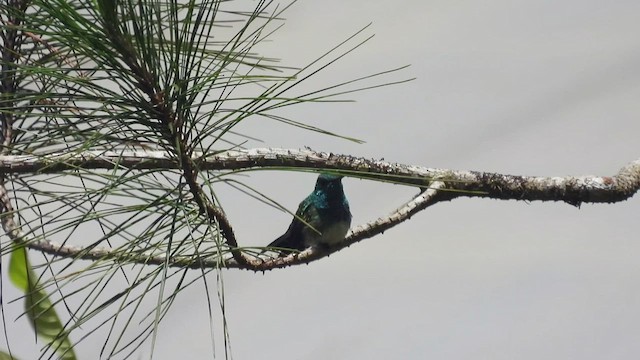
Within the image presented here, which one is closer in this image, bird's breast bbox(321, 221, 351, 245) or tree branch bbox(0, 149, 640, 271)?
tree branch bbox(0, 149, 640, 271)

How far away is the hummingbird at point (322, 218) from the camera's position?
1235mm

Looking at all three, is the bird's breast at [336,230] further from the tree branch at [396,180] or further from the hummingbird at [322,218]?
the tree branch at [396,180]

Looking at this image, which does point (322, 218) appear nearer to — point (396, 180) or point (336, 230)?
point (336, 230)

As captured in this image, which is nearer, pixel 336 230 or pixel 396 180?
pixel 396 180

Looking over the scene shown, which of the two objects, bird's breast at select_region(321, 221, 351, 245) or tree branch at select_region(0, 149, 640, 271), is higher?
tree branch at select_region(0, 149, 640, 271)

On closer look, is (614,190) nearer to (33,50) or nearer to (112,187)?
(112,187)

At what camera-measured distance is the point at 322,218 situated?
1285 mm

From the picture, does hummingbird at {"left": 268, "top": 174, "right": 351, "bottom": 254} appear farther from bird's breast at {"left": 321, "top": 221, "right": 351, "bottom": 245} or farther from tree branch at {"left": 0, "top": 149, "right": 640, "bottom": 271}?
tree branch at {"left": 0, "top": 149, "right": 640, "bottom": 271}

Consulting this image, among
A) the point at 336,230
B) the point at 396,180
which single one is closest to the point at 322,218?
the point at 336,230

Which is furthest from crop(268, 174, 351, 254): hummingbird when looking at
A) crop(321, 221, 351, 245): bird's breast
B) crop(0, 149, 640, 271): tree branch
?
crop(0, 149, 640, 271): tree branch

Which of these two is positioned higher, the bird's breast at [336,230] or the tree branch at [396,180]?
the tree branch at [396,180]

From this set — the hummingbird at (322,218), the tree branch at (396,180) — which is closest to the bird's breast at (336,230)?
the hummingbird at (322,218)

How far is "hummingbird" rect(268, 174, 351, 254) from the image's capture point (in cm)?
124

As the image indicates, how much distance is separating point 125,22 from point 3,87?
399 mm
